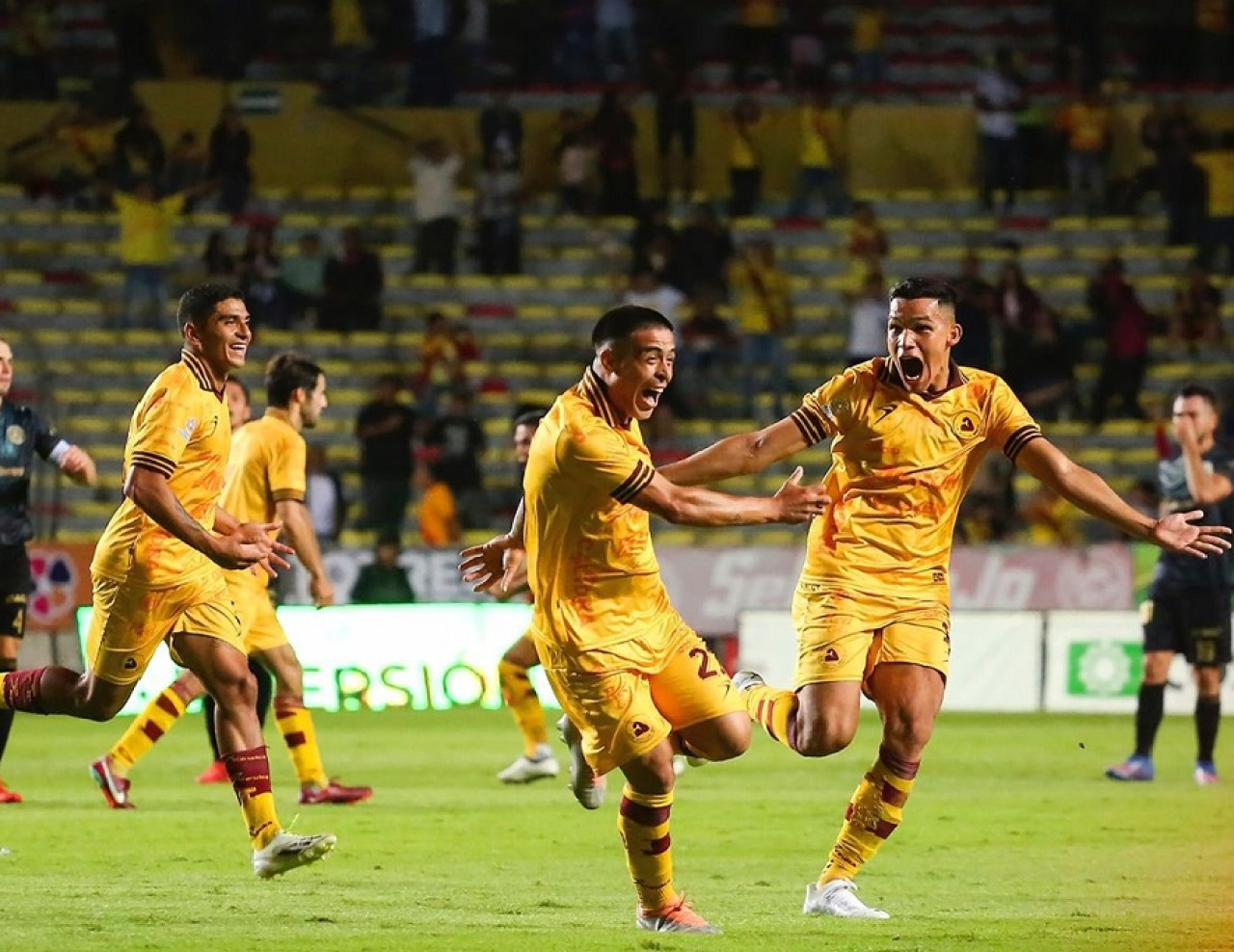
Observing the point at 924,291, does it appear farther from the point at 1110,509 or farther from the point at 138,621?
the point at 138,621

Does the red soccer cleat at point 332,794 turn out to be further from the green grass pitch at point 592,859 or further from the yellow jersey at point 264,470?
the yellow jersey at point 264,470

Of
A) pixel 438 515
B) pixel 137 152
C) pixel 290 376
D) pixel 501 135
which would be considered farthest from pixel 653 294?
pixel 290 376

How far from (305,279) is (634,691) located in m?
19.3

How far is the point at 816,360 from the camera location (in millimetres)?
27453

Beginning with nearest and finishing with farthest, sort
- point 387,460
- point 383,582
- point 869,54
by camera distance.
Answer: point 383,582 → point 387,460 → point 869,54

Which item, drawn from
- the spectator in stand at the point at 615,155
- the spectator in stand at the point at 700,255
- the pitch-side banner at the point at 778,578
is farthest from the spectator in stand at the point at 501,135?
the pitch-side banner at the point at 778,578

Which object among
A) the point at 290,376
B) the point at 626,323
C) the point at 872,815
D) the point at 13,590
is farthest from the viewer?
the point at 13,590


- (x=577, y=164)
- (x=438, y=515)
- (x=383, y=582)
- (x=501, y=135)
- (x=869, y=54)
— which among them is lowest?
(x=383, y=582)

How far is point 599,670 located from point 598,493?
60cm

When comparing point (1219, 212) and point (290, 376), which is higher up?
point (290, 376)

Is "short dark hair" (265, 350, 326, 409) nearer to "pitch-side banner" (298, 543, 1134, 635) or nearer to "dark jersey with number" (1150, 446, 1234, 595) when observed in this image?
"dark jersey with number" (1150, 446, 1234, 595)

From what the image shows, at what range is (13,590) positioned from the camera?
12.8 m

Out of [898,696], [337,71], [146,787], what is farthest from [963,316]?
[898,696]

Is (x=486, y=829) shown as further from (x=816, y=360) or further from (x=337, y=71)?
(x=337, y=71)
